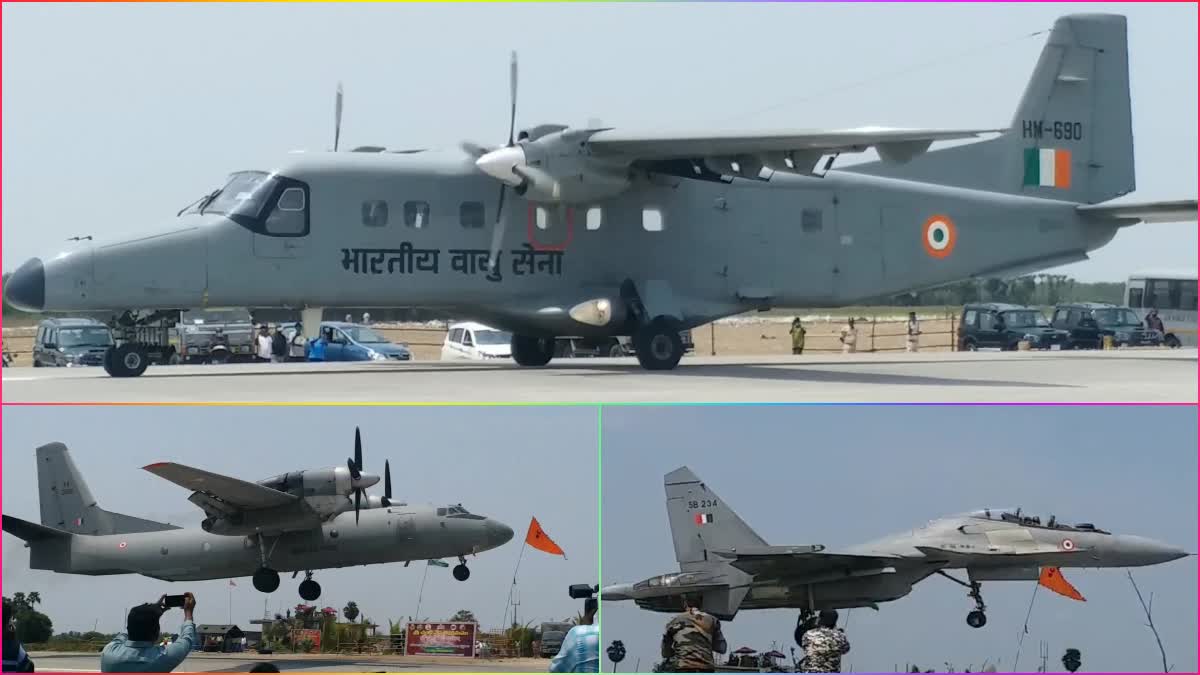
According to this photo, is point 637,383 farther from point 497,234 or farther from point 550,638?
point 550,638

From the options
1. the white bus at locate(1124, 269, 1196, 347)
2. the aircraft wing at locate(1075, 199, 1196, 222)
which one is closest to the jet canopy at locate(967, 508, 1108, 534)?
the aircraft wing at locate(1075, 199, 1196, 222)

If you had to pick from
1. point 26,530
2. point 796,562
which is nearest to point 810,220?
point 796,562

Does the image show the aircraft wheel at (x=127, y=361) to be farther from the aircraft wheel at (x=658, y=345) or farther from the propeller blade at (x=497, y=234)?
the aircraft wheel at (x=658, y=345)

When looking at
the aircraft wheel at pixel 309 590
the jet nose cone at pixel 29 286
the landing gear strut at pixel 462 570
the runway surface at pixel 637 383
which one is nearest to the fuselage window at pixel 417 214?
the runway surface at pixel 637 383

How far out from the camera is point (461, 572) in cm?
1548

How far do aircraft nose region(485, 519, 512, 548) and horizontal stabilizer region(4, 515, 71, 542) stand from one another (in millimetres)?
4193

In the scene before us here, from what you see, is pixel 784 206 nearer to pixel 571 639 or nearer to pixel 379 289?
pixel 379 289

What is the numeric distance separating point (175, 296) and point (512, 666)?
30.9 ft

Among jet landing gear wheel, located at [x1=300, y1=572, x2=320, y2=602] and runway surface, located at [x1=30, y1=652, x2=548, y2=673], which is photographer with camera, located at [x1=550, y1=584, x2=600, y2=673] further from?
jet landing gear wheel, located at [x1=300, y1=572, x2=320, y2=602]

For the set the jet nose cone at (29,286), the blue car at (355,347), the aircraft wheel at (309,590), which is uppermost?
the jet nose cone at (29,286)

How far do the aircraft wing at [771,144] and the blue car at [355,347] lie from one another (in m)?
13.8

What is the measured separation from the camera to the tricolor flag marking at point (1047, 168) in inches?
972

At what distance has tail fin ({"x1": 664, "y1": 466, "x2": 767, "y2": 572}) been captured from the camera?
1501 cm

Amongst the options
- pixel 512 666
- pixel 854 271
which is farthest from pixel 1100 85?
pixel 512 666
